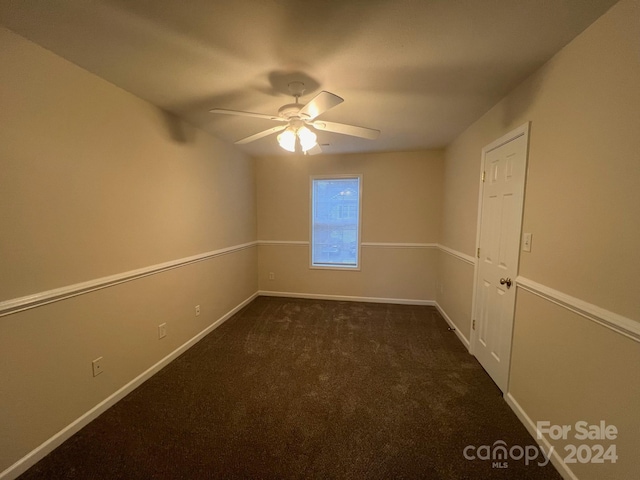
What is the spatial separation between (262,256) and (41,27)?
10.8 feet

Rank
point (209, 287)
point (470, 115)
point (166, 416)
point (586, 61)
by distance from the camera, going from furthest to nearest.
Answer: point (209, 287) < point (470, 115) < point (166, 416) < point (586, 61)

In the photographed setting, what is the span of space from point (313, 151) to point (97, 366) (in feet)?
7.63

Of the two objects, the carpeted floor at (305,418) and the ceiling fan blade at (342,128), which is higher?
the ceiling fan blade at (342,128)

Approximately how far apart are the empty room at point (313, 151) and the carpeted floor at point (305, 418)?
0.02 metres

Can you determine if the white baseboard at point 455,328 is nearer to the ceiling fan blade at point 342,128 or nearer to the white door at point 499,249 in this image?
the white door at point 499,249

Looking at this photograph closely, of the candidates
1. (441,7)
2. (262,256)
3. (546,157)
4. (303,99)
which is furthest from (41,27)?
(262,256)

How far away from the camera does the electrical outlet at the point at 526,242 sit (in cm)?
162

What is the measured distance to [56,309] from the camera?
1.45 m

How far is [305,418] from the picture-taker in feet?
5.46

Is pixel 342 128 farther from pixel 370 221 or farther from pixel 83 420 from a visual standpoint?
pixel 83 420

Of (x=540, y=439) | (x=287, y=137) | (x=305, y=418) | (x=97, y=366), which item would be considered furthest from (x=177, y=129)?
(x=540, y=439)

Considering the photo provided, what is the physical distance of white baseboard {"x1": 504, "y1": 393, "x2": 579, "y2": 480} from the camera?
1277 millimetres

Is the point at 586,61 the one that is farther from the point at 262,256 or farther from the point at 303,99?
the point at 262,256

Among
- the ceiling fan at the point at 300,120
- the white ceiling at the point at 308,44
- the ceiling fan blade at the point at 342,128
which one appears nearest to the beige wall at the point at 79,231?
the white ceiling at the point at 308,44
